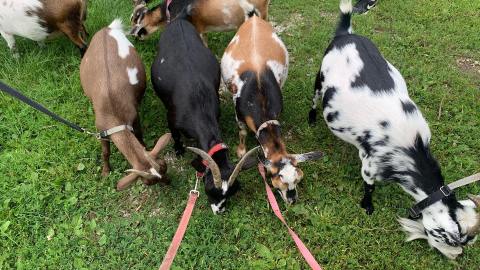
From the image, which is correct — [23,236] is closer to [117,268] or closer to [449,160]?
[117,268]

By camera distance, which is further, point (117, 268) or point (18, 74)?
point (18, 74)

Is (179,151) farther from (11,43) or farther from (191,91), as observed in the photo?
(11,43)

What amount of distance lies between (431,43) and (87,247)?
17.2 feet

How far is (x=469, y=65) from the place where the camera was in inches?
229

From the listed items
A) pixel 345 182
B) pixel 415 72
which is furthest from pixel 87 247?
pixel 415 72

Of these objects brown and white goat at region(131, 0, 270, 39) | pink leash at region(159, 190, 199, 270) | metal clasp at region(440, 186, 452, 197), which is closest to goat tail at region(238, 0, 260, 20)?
brown and white goat at region(131, 0, 270, 39)

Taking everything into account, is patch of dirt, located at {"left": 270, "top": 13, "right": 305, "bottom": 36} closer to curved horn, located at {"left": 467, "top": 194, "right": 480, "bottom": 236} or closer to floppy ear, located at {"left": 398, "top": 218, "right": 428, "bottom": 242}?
floppy ear, located at {"left": 398, "top": 218, "right": 428, "bottom": 242}

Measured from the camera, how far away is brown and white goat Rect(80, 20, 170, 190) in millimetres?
4074

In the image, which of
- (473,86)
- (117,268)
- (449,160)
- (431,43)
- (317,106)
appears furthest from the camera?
(431,43)

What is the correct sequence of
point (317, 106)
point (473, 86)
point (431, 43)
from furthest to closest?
1. point (431, 43)
2. point (473, 86)
3. point (317, 106)

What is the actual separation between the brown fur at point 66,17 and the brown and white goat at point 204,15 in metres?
0.74

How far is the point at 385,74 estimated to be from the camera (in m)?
4.10

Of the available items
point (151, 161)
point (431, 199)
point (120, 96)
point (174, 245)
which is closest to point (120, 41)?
point (120, 96)

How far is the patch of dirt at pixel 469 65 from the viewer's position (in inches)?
226
